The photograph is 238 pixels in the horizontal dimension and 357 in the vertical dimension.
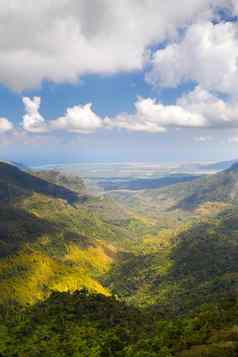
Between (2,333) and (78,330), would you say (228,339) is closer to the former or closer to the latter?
(78,330)

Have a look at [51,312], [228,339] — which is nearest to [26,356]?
[51,312]

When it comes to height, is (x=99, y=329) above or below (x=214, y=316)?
below

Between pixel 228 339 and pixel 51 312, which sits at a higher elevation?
pixel 228 339

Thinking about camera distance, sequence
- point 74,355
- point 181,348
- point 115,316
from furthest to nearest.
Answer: point 115,316, point 74,355, point 181,348

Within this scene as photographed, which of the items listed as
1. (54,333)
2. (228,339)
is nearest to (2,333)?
(54,333)

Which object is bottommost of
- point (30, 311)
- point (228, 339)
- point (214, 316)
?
point (30, 311)

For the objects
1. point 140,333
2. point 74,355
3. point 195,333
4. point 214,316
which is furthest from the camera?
point 140,333

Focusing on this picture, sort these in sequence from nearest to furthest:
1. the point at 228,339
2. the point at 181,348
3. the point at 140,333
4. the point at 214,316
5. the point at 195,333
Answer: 1. the point at 228,339
2. the point at 181,348
3. the point at 195,333
4. the point at 214,316
5. the point at 140,333

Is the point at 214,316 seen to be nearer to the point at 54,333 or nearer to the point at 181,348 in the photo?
the point at 181,348

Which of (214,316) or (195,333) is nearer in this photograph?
(195,333)
